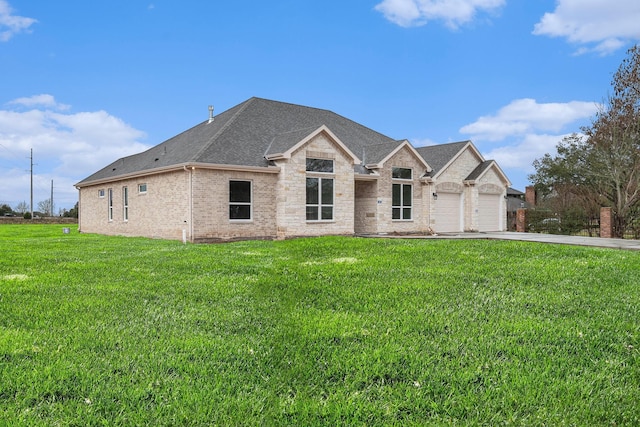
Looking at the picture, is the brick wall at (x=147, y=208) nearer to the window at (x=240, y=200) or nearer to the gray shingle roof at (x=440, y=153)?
the window at (x=240, y=200)

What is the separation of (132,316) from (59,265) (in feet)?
20.9

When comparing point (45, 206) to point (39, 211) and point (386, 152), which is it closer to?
point (39, 211)

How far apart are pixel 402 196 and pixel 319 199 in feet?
18.2

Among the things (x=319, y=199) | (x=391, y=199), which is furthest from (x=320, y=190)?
(x=391, y=199)

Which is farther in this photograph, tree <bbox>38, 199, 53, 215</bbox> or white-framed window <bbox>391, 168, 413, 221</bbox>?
tree <bbox>38, 199, 53, 215</bbox>

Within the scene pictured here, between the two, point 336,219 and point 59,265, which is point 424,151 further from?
point 59,265

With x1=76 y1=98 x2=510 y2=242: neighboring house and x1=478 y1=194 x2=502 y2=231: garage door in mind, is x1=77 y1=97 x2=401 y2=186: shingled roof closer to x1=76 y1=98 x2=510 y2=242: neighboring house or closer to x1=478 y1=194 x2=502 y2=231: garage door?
x1=76 y1=98 x2=510 y2=242: neighboring house

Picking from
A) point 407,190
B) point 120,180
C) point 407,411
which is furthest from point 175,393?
point 120,180

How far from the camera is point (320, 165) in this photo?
853 inches

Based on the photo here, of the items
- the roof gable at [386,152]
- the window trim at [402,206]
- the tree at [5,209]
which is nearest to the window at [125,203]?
the roof gable at [386,152]

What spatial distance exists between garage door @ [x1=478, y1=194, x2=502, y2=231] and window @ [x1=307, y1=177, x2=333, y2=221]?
11.2m

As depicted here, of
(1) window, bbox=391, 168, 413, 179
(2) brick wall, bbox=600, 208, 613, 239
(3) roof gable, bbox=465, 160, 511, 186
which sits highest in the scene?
(3) roof gable, bbox=465, 160, 511, 186

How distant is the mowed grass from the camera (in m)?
4.42

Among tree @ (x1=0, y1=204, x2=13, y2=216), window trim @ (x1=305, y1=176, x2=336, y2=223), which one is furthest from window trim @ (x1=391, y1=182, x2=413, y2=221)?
tree @ (x1=0, y1=204, x2=13, y2=216)
